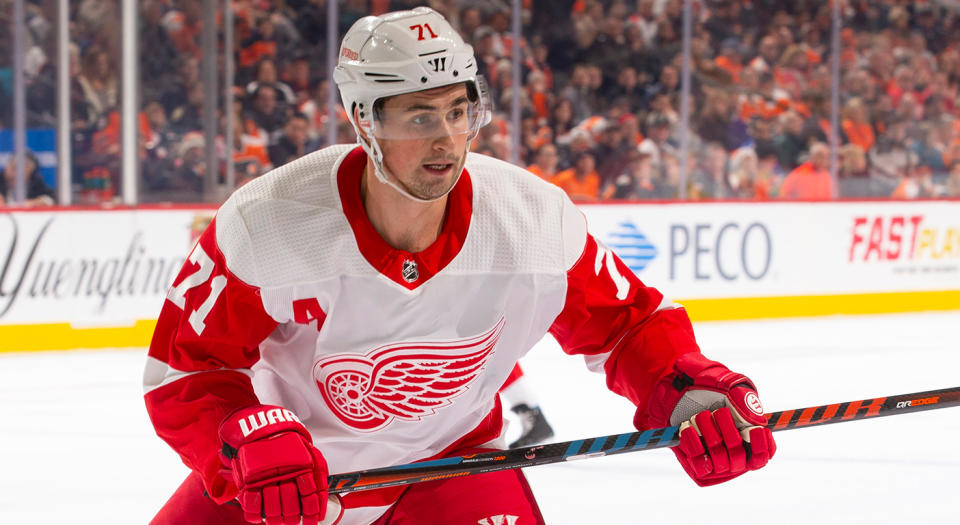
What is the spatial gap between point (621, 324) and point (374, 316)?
42 cm

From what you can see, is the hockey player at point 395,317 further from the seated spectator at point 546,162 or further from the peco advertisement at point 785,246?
the seated spectator at point 546,162

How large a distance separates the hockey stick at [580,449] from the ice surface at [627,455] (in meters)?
0.80

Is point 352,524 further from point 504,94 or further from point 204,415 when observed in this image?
point 504,94

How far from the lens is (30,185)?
5.39m

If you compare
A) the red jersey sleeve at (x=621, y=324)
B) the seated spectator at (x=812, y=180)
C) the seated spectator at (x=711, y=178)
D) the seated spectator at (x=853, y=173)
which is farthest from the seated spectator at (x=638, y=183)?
the red jersey sleeve at (x=621, y=324)

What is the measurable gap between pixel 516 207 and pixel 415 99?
0.78 ft

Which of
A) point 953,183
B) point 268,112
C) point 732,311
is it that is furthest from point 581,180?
point 953,183

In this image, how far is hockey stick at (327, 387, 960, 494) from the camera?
169cm

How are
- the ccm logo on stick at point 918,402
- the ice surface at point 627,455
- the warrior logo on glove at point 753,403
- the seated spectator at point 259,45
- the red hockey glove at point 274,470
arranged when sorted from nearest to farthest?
the red hockey glove at point 274,470
the warrior logo on glove at point 753,403
the ccm logo on stick at point 918,402
the ice surface at point 627,455
the seated spectator at point 259,45

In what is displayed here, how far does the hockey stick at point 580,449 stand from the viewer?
1.69 m

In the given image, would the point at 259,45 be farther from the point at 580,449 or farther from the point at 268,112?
the point at 580,449

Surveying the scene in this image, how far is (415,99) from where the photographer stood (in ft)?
5.51

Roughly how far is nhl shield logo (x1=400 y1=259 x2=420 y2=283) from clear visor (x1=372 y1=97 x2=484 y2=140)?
0.18 meters

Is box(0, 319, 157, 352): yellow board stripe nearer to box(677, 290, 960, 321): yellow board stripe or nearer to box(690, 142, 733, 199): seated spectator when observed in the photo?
box(677, 290, 960, 321): yellow board stripe
